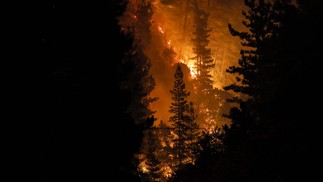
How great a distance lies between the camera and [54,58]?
32.0 ft

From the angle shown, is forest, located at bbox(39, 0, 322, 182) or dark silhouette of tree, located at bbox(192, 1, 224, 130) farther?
dark silhouette of tree, located at bbox(192, 1, 224, 130)

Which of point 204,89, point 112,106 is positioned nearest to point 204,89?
point 204,89

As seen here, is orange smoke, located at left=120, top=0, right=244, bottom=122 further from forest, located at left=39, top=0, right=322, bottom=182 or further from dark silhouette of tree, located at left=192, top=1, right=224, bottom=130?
forest, located at left=39, top=0, right=322, bottom=182

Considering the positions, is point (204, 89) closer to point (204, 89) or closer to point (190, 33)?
point (204, 89)

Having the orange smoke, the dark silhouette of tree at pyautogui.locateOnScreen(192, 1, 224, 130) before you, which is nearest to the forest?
the dark silhouette of tree at pyautogui.locateOnScreen(192, 1, 224, 130)

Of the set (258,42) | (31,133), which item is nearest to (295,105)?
(31,133)

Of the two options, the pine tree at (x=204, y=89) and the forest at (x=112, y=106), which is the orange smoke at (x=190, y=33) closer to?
the pine tree at (x=204, y=89)

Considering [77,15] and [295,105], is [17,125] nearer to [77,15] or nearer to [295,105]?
[77,15]

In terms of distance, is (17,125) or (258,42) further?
(258,42)

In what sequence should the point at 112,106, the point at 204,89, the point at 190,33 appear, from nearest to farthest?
1. the point at 112,106
2. the point at 204,89
3. the point at 190,33

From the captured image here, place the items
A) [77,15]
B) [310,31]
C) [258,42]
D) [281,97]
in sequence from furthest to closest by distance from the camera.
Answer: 1. [258,42]
2. [77,15]
3. [310,31]
4. [281,97]

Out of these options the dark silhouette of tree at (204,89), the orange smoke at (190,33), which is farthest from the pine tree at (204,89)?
the orange smoke at (190,33)

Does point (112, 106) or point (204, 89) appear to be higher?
point (204, 89)

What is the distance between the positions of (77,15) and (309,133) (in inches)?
352
